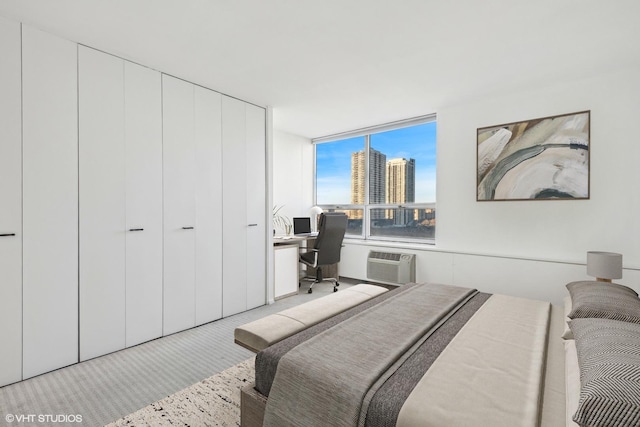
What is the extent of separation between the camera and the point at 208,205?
11.5ft

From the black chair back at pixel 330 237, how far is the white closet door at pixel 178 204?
1851 millimetres

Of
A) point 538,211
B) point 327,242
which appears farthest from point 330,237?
point 538,211

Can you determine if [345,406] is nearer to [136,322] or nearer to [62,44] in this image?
[136,322]

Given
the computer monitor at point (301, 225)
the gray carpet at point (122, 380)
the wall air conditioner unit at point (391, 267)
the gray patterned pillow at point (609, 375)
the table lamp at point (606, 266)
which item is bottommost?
the gray carpet at point (122, 380)

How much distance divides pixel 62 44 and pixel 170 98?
35.5 inches

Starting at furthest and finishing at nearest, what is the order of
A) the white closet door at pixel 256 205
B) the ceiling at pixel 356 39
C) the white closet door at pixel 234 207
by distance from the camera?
the white closet door at pixel 256 205, the white closet door at pixel 234 207, the ceiling at pixel 356 39

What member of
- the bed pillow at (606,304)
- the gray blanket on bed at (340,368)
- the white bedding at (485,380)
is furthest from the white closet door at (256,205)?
the bed pillow at (606,304)

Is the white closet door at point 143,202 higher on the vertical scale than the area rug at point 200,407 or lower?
higher

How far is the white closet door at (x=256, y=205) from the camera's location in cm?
396

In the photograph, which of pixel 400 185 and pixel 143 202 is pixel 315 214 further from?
pixel 143 202

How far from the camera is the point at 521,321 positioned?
192 centimetres

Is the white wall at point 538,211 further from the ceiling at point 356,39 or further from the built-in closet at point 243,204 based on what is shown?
the built-in closet at point 243,204

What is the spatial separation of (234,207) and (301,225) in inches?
74.4

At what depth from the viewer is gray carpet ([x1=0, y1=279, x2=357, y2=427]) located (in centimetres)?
196
